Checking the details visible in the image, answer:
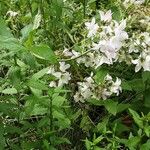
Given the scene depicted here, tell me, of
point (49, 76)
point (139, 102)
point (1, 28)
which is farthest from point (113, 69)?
point (1, 28)

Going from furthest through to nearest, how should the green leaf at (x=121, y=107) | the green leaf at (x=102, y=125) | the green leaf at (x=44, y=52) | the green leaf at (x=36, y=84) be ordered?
Answer: 1. the green leaf at (x=121, y=107)
2. the green leaf at (x=102, y=125)
3. the green leaf at (x=36, y=84)
4. the green leaf at (x=44, y=52)

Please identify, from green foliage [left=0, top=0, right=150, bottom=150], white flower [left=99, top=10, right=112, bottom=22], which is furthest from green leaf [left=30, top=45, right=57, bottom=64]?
white flower [left=99, top=10, right=112, bottom=22]

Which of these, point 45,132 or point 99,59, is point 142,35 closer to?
point 99,59

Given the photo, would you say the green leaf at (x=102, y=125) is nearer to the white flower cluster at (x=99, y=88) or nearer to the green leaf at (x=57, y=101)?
the white flower cluster at (x=99, y=88)

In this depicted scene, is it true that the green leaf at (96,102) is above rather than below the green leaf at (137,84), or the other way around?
below

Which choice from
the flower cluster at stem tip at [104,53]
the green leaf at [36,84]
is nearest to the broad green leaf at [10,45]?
the green leaf at [36,84]

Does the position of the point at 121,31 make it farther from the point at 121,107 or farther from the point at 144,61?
the point at 121,107
